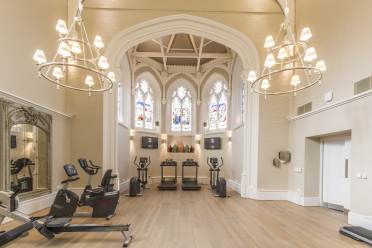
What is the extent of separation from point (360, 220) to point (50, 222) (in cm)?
553

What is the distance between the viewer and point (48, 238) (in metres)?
3.94

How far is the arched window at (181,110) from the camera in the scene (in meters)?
12.4

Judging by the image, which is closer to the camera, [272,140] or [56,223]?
[56,223]

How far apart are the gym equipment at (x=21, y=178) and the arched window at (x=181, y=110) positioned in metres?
7.44

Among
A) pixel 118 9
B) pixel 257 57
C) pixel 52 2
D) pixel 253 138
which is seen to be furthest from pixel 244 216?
pixel 52 2

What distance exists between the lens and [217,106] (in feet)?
39.4

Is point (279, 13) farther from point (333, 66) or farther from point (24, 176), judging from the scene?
point (24, 176)

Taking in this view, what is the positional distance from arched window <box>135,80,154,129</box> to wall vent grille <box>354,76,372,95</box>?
8.45 meters

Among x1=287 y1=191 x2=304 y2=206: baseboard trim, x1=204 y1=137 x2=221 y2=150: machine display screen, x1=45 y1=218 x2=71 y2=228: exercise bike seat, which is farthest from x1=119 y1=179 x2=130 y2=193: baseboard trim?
x1=287 y1=191 x2=304 y2=206: baseboard trim

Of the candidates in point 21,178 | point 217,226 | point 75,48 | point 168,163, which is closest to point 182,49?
point 168,163

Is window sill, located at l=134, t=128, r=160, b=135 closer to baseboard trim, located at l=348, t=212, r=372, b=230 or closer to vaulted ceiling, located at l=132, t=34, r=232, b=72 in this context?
vaulted ceiling, located at l=132, t=34, r=232, b=72

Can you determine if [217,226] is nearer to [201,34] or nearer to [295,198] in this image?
[295,198]

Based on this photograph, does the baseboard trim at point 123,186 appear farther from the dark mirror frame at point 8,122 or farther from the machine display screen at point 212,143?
the machine display screen at point 212,143

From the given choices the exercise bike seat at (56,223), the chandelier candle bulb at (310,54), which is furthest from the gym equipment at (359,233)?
the exercise bike seat at (56,223)
